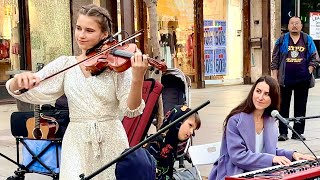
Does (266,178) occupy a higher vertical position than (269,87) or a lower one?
lower

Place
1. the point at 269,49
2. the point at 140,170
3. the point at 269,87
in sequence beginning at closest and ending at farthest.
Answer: the point at 140,170 → the point at 269,87 → the point at 269,49

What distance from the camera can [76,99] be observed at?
2988mm

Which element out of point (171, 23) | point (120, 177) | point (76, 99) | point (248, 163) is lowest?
point (248, 163)

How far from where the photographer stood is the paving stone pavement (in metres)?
6.86

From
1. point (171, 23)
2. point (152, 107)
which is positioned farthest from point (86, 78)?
point (171, 23)

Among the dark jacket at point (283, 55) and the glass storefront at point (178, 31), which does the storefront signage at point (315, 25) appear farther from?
the dark jacket at point (283, 55)

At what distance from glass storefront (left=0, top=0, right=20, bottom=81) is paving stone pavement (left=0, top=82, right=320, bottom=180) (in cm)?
102

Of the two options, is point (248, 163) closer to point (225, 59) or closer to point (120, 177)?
point (120, 177)

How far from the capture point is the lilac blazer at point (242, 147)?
3869 millimetres

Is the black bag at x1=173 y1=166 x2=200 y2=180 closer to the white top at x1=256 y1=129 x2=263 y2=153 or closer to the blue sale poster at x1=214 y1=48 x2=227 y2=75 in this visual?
the white top at x1=256 y1=129 x2=263 y2=153

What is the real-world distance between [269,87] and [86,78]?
1.73m

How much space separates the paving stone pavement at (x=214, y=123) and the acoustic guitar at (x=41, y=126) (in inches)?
38.0

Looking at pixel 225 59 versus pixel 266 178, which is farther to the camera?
pixel 225 59


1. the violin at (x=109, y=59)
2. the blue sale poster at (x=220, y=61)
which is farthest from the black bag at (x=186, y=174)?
the blue sale poster at (x=220, y=61)
